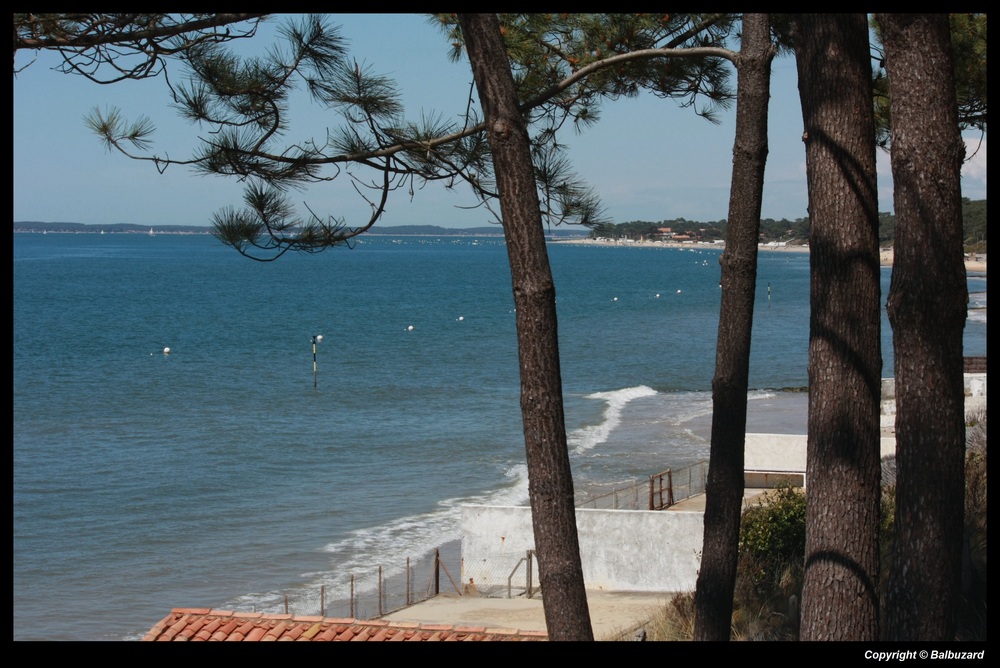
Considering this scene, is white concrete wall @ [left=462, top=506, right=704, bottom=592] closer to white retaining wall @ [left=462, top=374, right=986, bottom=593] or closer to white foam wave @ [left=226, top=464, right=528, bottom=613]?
white retaining wall @ [left=462, top=374, right=986, bottom=593]

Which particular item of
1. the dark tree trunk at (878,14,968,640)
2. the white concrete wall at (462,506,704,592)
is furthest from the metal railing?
the dark tree trunk at (878,14,968,640)

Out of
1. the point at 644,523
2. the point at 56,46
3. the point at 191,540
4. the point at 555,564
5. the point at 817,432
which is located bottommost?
the point at 191,540

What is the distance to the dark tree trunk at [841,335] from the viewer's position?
4.70 meters

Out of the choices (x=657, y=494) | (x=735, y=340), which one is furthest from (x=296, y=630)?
(x=657, y=494)

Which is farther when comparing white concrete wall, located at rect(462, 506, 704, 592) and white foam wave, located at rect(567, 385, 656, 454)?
white foam wave, located at rect(567, 385, 656, 454)

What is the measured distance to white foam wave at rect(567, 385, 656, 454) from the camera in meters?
28.8

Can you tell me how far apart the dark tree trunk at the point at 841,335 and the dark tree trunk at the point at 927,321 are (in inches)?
8.0

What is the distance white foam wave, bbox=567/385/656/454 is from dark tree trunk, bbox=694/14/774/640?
2151 centimetres

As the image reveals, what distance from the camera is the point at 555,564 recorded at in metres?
4.12

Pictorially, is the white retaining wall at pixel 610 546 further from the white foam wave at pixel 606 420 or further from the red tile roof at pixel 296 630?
the white foam wave at pixel 606 420
